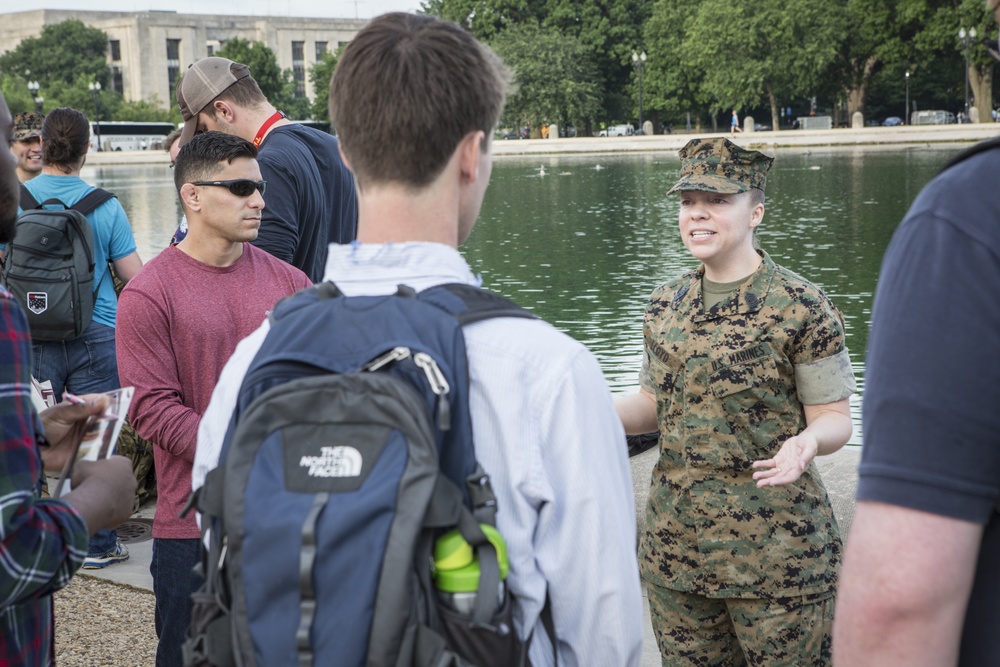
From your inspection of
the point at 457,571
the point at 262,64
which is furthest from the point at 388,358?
the point at 262,64

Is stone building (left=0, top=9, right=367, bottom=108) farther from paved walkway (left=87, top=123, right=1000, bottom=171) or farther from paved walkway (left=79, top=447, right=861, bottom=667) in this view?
paved walkway (left=79, top=447, right=861, bottom=667)

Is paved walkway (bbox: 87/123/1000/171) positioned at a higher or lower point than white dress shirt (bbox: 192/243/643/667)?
higher

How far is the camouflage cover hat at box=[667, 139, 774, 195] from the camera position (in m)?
3.46

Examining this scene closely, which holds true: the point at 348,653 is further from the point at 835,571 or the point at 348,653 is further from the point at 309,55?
the point at 309,55

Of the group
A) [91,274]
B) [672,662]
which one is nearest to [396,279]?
[672,662]

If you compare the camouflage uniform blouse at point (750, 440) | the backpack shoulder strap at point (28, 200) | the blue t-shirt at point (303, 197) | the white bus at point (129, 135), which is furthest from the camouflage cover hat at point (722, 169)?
the white bus at point (129, 135)

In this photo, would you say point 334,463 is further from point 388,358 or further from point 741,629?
point 741,629

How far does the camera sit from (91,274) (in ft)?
18.1

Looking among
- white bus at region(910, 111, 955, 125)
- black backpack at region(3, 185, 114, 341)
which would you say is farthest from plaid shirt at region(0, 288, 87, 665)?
white bus at region(910, 111, 955, 125)

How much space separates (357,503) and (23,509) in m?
0.62

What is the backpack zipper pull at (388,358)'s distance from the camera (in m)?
1.69

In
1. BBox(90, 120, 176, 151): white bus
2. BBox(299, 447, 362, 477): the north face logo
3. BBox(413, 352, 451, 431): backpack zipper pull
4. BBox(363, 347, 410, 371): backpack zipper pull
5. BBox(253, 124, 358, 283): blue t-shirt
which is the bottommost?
BBox(299, 447, 362, 477): the north face logo

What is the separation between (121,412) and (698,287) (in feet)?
6.23

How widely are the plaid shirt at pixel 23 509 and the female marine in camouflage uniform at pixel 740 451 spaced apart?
1.90 meters
